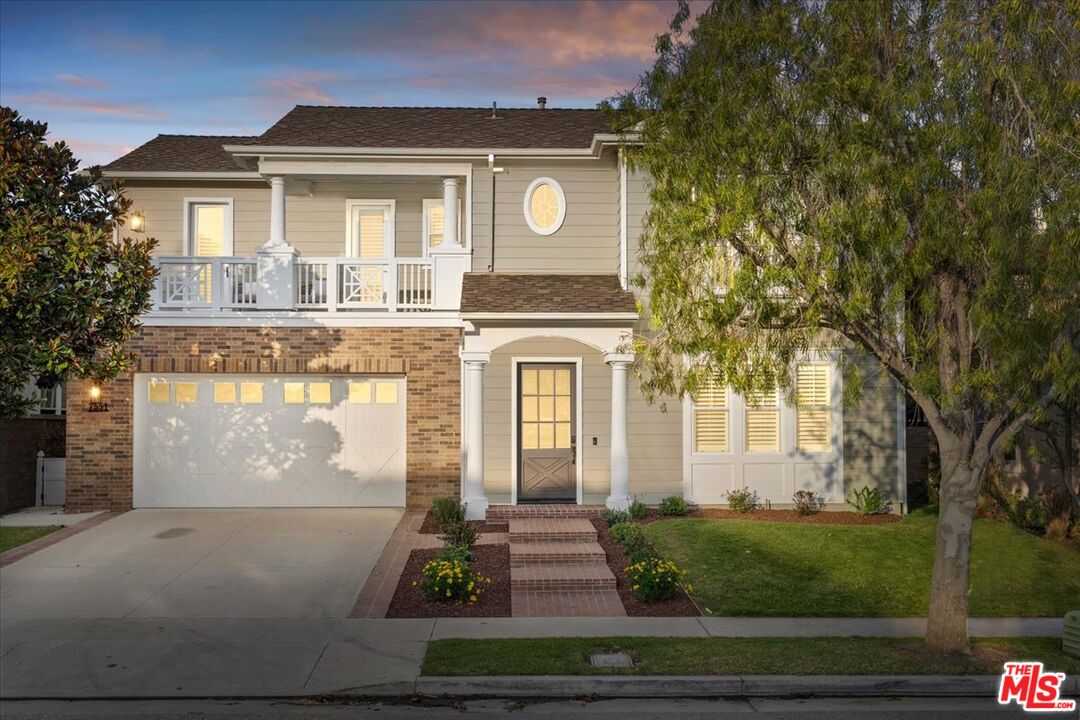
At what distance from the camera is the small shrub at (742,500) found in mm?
14984

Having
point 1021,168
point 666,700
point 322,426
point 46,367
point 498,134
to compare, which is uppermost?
point 498,134

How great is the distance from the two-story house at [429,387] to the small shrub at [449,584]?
4.71m

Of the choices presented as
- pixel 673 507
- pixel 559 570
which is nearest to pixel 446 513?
pixel 559 570

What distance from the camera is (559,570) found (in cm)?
1134

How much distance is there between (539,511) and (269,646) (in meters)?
6.41

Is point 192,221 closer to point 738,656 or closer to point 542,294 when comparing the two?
point 542,294

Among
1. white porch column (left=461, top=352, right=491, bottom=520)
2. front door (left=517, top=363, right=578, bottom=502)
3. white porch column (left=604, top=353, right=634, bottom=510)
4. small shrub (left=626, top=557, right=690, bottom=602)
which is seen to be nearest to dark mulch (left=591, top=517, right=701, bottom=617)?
small shrub (left=626, top=557, right=690, bottom=602)

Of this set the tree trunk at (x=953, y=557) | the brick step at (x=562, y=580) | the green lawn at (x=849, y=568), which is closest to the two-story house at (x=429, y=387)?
the green lawn at (x=849, y=568)

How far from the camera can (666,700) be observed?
7574 mm

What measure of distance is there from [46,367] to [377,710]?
18.0 feet

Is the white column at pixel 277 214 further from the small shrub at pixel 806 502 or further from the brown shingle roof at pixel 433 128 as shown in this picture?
the small shrub at pixel 806 502

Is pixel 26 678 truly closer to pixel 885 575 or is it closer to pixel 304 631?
pixel 304 631

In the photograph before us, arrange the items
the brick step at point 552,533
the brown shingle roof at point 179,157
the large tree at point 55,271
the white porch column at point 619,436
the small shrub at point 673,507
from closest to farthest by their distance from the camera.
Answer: the large tree at point 55,271 < the brick step at point 552,533 < the white porch column at point 619,436 < the small shrub at point 673,507 < the brown shingle roof at point 179,157

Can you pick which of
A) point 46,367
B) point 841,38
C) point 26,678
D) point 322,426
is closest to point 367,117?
point 322,426
